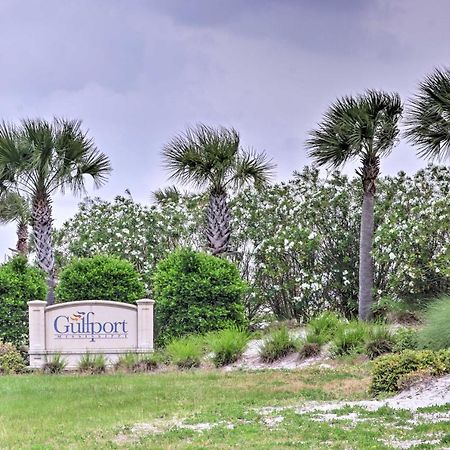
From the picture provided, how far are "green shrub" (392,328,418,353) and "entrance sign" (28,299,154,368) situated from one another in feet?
19.7

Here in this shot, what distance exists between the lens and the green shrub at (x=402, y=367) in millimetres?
9797

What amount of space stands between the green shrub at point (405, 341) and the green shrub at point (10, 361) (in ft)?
25.9

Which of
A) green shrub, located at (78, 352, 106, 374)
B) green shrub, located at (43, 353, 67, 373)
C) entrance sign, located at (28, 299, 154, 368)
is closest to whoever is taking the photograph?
green shrub, located at (78, 352, 106, 374)

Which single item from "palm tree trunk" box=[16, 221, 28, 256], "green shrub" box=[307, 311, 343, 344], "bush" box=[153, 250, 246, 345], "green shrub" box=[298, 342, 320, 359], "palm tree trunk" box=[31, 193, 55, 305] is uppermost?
"palm tree trunk" box=[16, 221, 28, 256]

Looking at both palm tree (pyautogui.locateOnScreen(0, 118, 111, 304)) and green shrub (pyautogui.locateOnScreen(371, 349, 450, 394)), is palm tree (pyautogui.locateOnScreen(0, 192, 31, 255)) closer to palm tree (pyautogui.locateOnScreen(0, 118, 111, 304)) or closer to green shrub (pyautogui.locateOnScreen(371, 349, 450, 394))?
palm tree (pyautogui.locateOnScreen(0, 118, 111, 304))

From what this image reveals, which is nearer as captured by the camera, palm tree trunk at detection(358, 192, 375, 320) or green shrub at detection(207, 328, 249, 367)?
green shrub at detection(207, 328, 249, 367)

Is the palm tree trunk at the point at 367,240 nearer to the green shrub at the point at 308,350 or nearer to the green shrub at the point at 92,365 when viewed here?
the green shrub at the point at 308,350

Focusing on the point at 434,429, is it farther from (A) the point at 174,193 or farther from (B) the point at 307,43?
(A) the point at 174,193

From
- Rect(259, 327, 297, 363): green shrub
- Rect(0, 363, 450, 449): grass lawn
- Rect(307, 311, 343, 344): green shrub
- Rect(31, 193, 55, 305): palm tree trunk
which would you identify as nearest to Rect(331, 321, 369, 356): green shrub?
Rect(307, 311, 343, 344): green shrub

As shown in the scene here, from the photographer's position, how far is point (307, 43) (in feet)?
42.9

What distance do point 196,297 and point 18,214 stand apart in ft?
46.2

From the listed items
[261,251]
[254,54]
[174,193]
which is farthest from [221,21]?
[174,193]

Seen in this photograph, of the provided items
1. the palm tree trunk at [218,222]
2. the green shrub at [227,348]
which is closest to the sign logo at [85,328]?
the green shrub at [227,348]

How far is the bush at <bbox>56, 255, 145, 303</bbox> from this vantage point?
1761 centimetres
